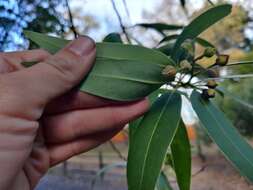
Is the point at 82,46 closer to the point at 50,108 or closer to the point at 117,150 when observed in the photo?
the point at 50,108

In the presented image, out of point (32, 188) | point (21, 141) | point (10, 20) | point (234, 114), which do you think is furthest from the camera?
point (234, 114)

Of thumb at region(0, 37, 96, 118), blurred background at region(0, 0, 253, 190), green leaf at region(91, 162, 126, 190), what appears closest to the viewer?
thumb at region(0, 37, 96, 118)

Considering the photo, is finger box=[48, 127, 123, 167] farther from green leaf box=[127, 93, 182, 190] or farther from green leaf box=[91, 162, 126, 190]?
green leaf box=[91, 162, 126, 190]

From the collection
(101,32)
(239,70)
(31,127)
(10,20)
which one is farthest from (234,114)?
(31,127)

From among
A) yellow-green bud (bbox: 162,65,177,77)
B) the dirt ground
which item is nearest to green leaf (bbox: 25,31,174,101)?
yellow-green bud (bbox: 162,65,177,77)

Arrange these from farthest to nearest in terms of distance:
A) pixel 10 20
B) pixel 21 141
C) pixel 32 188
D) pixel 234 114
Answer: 1. pixel 234 114
2. pixel 10 20
3. pixel 32 188
4. pixel 21 141

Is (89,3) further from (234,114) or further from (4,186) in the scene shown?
(4,186)

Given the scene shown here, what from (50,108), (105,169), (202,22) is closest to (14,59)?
(50,108)
